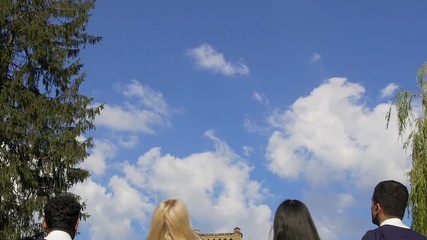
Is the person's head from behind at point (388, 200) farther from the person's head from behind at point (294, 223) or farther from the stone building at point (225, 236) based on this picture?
the stone building at point (225, 236)

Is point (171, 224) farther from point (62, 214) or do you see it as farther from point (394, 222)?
point (394, 222)

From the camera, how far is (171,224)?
474cm

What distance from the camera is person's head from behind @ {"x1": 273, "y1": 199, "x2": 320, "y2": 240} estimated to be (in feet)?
16.3

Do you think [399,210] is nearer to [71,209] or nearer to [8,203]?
[71,209]

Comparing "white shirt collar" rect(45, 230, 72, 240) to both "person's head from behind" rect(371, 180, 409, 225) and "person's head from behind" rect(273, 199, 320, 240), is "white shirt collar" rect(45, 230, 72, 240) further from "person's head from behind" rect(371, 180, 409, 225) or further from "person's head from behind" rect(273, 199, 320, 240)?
"person's head from behind" rect(371, 180, 409, 225)

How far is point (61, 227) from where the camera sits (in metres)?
4.76

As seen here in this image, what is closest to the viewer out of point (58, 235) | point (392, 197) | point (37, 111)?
point (58, 235)

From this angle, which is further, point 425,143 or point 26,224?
point 26,224

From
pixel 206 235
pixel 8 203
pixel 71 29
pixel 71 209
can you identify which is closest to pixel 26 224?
pixel 8 203

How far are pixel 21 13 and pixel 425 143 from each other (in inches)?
528

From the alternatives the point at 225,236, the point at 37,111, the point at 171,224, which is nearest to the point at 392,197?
the point at 171,224

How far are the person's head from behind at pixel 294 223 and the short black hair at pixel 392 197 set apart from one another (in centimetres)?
65

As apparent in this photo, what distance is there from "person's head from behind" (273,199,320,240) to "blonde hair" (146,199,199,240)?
2.12ft

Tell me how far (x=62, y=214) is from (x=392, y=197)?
2.43 metres
